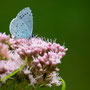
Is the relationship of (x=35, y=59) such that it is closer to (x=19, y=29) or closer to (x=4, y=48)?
(x=4, y=48)

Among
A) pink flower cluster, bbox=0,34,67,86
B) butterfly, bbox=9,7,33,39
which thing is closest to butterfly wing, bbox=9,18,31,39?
butterfly, bbox=9,7,33,39

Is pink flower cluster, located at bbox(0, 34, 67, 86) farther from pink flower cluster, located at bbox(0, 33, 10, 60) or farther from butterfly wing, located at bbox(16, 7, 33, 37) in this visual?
butterfly wing, located at bbox(16, 7, 33, 37)

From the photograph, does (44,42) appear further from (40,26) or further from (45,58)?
(40,26)

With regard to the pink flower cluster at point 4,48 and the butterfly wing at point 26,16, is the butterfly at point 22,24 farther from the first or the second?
the pink flower cluster at point 4,48

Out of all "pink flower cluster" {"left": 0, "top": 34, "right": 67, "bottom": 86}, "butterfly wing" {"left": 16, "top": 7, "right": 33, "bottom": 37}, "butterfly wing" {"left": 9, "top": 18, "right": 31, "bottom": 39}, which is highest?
"butterfly wing" {"left": 16, "top": 7, "right": 33, "bottom": 37}

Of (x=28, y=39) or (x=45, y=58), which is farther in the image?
(x=28, y=39)

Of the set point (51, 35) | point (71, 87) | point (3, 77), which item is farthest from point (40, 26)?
point (3, 77)

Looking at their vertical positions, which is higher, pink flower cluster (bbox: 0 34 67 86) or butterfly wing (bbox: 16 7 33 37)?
butterfly wing (bbox: 16 7 33 37)
